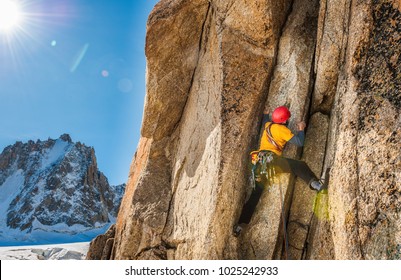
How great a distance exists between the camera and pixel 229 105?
10.1 meters

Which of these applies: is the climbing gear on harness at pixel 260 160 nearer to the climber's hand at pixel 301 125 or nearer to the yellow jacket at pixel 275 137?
the yellow jacket at pixel 275 137

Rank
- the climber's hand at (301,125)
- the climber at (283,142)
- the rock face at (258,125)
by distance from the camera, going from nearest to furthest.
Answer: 1. the rock face at (258,125)
2. the climber at (283,142)
3. the climber's hand at (301,125)

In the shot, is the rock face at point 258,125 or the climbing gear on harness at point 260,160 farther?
the climbing gear on harness at point 260,160

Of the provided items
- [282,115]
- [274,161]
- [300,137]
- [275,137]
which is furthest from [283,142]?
[282,115]

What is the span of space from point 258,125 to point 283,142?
1.26 m

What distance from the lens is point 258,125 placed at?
34.1ft

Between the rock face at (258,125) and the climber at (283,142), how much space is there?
459 millimetres

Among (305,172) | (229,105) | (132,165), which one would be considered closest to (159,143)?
(132,165)

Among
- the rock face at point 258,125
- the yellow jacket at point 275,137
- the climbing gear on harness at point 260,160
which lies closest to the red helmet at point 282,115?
the yellow jacket at point 275,137

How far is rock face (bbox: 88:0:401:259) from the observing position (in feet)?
23.1

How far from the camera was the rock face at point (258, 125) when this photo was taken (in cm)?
703

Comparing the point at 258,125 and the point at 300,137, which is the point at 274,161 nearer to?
the point at 300,137

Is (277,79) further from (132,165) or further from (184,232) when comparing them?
(132,165)

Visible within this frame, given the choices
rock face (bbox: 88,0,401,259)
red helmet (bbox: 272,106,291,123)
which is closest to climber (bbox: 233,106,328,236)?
red helmet (bbox: 272,106,291,123)
